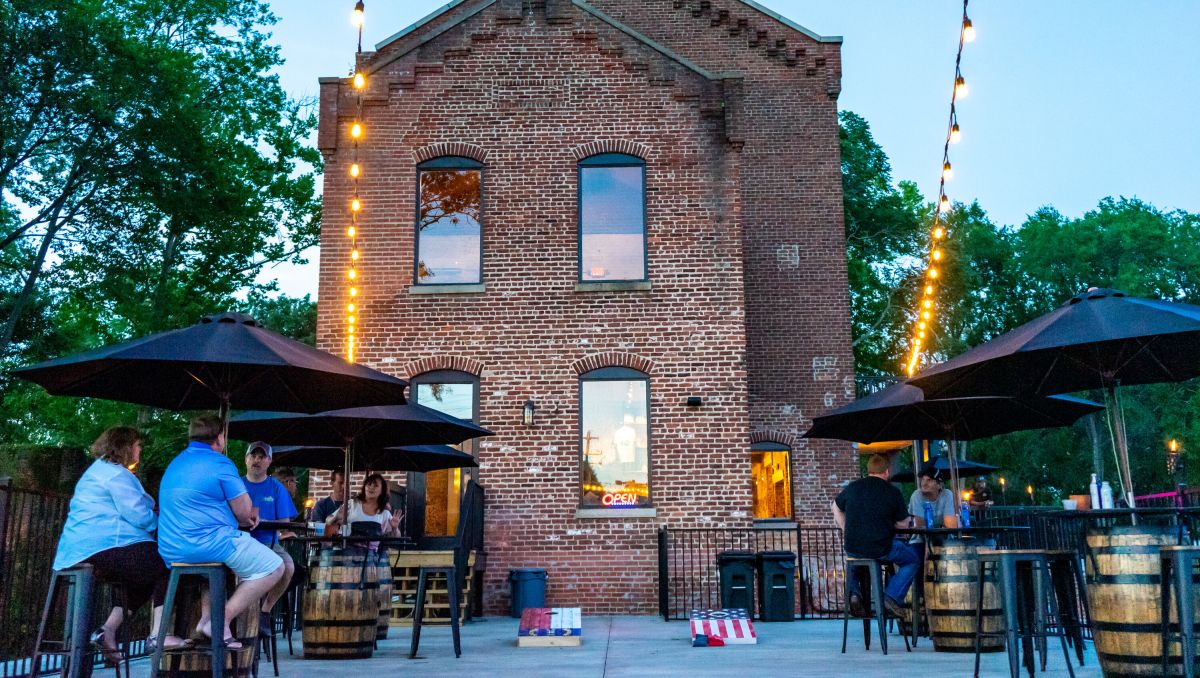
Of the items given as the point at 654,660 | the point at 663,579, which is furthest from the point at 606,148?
the point at 654,660

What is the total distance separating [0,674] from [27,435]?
3715cm

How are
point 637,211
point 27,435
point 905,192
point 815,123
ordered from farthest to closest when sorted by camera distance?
point 905,192, point 27,435, point 815,123, point 637,211

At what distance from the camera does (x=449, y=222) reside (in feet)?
49.0

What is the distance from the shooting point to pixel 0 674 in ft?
25.8

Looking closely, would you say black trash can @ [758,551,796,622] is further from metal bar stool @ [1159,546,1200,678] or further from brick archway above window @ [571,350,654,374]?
metal bar stool @ [1159,546,1200,678]

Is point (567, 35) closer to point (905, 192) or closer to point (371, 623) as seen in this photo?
point (371, 623)

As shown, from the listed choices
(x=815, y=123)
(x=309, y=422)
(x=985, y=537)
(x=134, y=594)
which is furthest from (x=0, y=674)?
(x=815, y=123)

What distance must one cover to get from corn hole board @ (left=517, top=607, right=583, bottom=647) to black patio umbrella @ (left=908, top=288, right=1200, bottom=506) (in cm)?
374

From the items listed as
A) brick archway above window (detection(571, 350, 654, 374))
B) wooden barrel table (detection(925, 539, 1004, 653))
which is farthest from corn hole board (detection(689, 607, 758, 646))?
brick archway above window (detection(571, 350, 654, 374))

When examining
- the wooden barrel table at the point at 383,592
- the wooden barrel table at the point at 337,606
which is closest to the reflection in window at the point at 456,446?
the wooden barrel table at the point at 383,592

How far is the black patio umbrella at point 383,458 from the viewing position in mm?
11664

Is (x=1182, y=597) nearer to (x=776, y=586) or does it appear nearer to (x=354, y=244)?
(x=776, y=586)

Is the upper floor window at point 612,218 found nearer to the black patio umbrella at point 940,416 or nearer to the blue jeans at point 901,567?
the black patio umbrella at point 940,416

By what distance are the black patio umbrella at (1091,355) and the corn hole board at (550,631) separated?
3.74 meters
